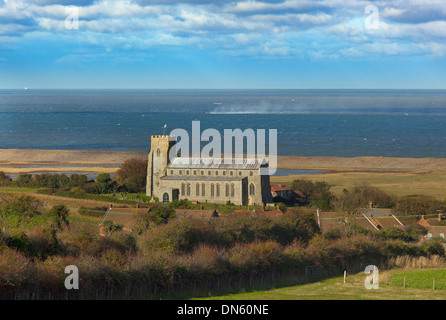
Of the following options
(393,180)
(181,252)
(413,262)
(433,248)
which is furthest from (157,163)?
(181,252)

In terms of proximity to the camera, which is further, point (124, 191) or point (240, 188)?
point (124, 191)

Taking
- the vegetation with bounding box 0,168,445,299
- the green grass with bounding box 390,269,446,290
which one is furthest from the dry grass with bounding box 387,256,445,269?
the green grass with bounding box 390,269,446,290

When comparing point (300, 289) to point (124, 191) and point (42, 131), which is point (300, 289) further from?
point (42, 131)

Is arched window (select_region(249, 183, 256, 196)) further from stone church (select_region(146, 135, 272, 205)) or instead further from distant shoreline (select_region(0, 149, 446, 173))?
distant shoreline (select_region(0, 149, 446, 173))

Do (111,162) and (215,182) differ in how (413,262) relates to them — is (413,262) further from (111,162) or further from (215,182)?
(111,162)

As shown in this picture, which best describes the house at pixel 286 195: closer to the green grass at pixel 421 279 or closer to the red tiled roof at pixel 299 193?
the red tiled roof at pixel 299 193
